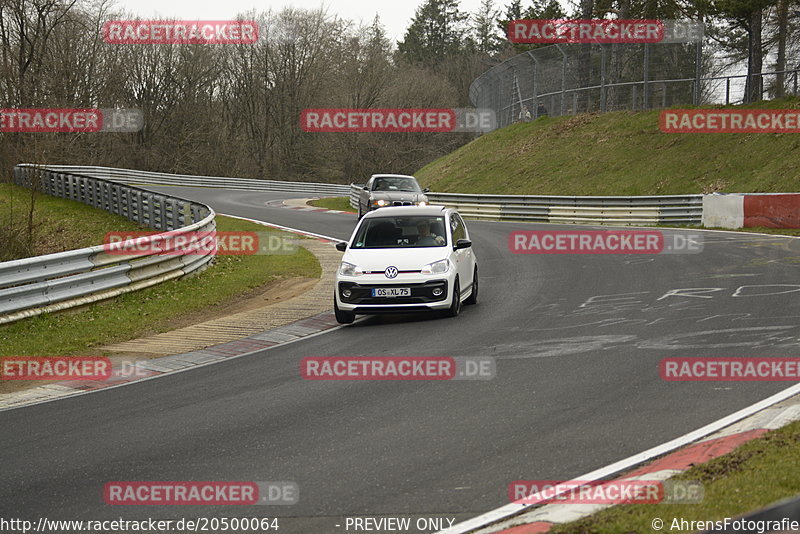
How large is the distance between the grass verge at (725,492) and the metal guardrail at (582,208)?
23.6 metres

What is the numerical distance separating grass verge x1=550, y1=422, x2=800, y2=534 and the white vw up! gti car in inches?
284

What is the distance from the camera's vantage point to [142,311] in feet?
48.3

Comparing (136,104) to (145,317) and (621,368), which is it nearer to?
(145,317)

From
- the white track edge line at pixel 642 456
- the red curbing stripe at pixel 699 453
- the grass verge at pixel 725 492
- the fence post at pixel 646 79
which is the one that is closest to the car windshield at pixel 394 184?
the fence post at pixel 646 79

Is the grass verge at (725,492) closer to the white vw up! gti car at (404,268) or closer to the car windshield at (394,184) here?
the white vw up! gti car at (404,268)

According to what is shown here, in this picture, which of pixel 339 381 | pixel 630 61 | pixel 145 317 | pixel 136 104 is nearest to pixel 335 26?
pixel 136 104

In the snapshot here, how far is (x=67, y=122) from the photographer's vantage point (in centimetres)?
5650

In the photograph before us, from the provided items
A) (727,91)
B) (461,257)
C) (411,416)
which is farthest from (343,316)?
(727,91)

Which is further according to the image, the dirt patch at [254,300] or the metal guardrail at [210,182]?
the metal guardrail at [210,182]

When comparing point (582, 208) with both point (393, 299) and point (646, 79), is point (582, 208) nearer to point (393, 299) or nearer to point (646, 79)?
point (646, 79)

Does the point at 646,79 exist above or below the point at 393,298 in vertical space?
above

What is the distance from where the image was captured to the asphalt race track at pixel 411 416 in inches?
235

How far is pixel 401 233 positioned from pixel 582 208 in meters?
18.5

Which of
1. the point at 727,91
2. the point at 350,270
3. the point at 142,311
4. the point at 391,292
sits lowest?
the point at 142,311
